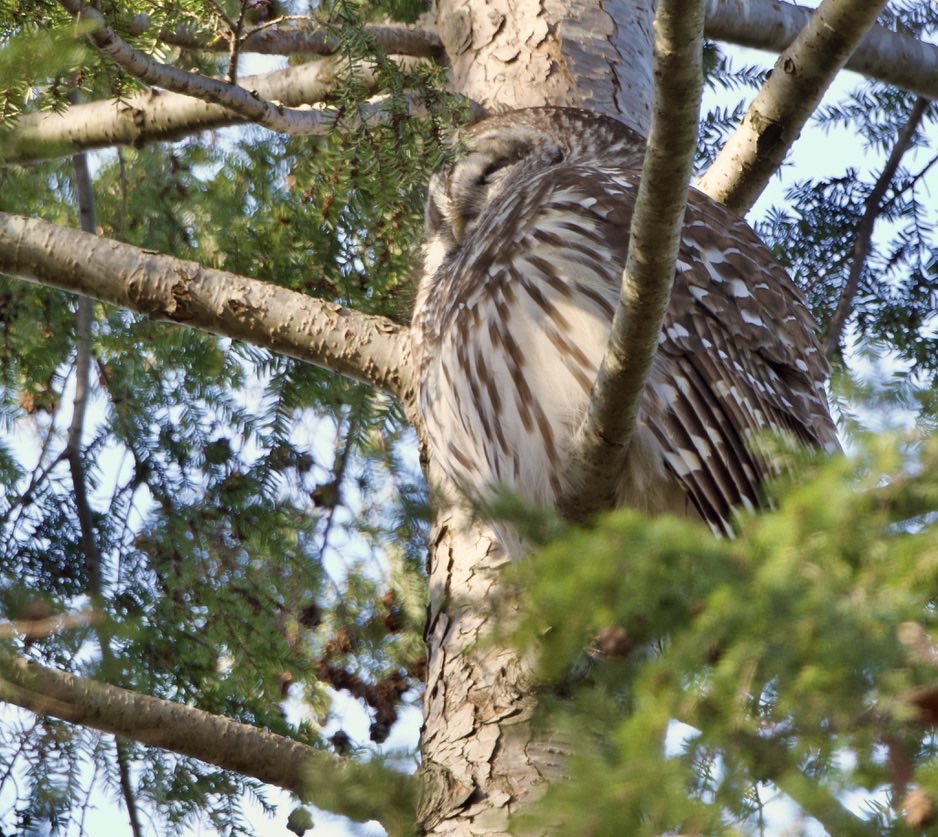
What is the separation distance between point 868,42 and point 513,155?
1.25m

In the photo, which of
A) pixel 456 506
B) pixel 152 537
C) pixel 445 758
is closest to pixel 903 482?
pixel 456 506

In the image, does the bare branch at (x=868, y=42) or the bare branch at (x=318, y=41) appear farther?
the bare branch at (x=868, y=42)

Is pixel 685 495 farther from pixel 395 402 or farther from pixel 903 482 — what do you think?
pixel 395 402

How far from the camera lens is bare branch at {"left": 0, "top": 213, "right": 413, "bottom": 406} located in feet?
11.1

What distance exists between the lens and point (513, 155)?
3.65 meters

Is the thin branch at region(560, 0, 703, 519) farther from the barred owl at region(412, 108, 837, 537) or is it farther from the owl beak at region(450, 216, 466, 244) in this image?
the owl beak at region(450, 216, 466, 244)

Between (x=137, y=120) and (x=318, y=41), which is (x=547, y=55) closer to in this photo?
(x=318, y=41)

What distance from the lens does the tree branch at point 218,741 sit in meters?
1.88

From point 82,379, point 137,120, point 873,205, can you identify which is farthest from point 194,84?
point 873,205

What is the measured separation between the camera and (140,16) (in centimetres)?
322

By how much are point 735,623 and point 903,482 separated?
0.25 m

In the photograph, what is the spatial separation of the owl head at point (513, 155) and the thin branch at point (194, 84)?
1.53 feet

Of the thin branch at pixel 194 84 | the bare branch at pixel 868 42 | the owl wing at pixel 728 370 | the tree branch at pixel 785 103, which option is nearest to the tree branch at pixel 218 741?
the owl wing at pixel 728 370

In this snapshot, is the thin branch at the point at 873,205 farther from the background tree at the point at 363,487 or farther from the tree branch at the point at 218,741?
the tree branch at the point at 218,741
